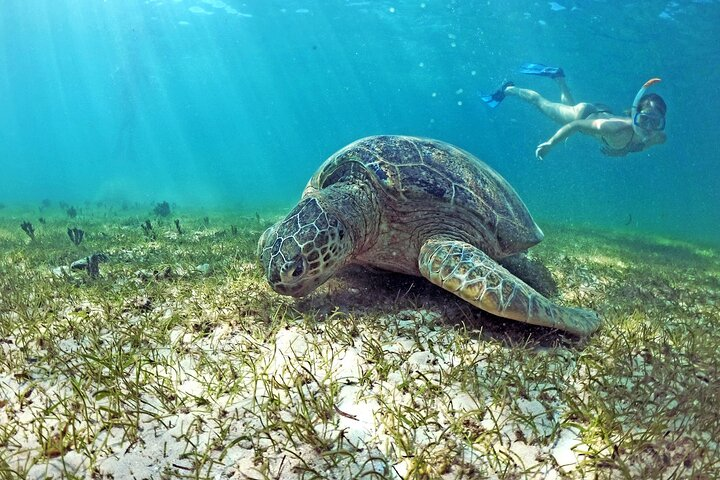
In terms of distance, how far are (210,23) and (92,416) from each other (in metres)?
47.3

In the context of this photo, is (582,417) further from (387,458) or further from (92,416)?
(92,416)

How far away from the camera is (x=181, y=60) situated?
5459 centimetres

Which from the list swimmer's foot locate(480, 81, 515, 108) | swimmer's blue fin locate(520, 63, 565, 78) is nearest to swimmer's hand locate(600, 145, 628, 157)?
swimmer's blue fin locate(520, 63, 565, 78)

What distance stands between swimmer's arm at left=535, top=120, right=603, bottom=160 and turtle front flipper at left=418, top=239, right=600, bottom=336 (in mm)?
9713

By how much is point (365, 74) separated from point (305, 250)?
6744cm

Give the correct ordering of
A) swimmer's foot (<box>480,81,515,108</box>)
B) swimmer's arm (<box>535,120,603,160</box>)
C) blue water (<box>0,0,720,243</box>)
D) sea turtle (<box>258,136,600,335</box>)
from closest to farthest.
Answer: sea turtle (<box>258,136,600,335</box>)
swimmer's arm (<box>535,120,603,160</box>)
swimmer's foot (<box>480,81,515,108</box>)
blue water (<box>0,0,720,243</box>)

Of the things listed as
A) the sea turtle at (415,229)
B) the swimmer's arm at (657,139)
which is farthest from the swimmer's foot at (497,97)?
the sea turtle at (415,229)

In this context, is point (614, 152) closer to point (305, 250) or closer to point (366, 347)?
point (305, 250)

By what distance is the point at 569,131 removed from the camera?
12336mm

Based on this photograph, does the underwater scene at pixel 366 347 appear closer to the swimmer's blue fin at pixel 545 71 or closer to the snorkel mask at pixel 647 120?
the snorkel mask at pixel 647 120

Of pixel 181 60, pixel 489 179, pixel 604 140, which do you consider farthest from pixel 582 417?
pixel 181 60

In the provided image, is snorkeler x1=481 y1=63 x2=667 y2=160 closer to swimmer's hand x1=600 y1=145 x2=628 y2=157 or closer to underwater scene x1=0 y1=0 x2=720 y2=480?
swimmer's hand x1=600 y1=145 x2=628 y2=157

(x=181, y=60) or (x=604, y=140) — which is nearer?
(x=604, y=140)

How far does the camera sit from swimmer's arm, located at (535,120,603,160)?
1154cm
